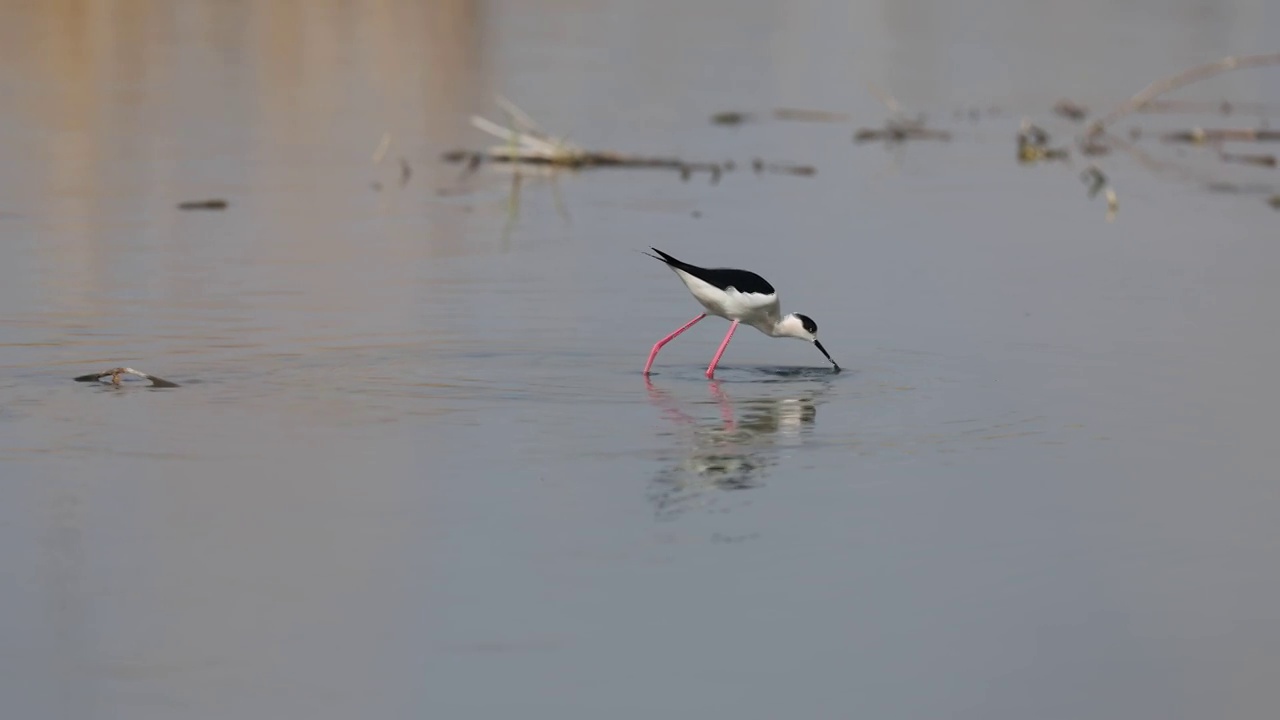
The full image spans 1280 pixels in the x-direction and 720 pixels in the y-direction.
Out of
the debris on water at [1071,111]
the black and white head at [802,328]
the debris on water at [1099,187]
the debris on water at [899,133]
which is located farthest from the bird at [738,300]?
the debris on water at [1071,111]

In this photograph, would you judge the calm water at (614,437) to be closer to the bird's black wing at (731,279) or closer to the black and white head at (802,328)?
the black and white head at (802,328)

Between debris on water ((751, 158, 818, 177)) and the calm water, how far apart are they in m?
0.30

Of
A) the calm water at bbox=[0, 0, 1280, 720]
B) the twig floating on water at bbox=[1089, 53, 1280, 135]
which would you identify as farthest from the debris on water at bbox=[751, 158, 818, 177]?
the twig floating on water at bbox=[1089, 53, 1280, 135]

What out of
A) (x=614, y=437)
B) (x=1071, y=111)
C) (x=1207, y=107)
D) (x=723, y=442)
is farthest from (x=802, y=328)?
(x=1207, y=107)

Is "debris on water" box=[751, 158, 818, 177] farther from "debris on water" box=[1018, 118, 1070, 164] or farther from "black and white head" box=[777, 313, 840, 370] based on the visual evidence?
"black and white head" box=[777, 313, 840, 370]

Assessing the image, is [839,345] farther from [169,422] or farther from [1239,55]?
[1239,55]

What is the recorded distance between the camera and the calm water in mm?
5711

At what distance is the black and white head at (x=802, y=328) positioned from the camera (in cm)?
1026

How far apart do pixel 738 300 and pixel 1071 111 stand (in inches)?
508

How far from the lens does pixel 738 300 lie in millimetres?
10273

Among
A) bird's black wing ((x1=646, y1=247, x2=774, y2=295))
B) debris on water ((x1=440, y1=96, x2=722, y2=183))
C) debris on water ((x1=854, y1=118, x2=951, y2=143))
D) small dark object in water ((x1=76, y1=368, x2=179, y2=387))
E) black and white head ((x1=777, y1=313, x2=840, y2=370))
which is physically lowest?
small dark object in water ((x1=76, y1=368, x2=179, y2=387))

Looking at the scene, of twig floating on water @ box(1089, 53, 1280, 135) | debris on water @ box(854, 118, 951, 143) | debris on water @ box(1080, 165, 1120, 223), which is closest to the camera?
debris on water @ box(1080, 165, 1120, 223)

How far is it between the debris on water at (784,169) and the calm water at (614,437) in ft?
0.98

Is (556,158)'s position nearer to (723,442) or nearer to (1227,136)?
(1227,136)
